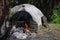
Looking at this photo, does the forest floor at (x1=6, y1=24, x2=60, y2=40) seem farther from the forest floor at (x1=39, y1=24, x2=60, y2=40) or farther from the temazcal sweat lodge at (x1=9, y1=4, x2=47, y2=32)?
the temazcal sweat lodge at (x1=9, y1=4, x2=47, y2=32)

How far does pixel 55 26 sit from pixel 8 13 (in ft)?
9.54

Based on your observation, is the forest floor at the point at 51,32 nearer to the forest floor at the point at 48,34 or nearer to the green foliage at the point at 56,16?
the forest floor at the point at 48,34

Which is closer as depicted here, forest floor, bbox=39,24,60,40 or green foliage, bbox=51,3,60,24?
forest floor, bbox=39,24,60,40

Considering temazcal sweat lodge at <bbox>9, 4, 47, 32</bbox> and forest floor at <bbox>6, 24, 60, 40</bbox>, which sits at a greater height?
temazcal sweat lodge at <bbox>9, 4, 47, 32</bbox>

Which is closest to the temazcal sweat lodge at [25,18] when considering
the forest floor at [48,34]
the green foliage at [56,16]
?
the forest floor at [48,34]

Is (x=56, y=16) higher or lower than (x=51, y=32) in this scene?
higher

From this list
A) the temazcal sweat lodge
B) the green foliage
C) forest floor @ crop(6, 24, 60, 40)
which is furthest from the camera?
the green foliage

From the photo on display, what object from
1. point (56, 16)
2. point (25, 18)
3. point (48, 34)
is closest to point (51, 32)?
point (48, 34)

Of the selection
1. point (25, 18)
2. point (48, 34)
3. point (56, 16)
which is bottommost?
point (48, 34)

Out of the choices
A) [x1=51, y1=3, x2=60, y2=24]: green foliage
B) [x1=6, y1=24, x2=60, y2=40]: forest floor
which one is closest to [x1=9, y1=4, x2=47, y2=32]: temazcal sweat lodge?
[x1=6, y1=24, x2=60, y2=40]: forest floor

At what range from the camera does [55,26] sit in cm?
1151

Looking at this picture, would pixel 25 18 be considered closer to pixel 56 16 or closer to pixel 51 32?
pixel 51 32

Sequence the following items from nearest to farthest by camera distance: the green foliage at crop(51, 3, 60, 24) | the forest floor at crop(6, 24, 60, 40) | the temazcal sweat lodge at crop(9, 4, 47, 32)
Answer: the forest floor at crop(6, 24, 60, 40) < the temazcal sweat lodge at crop(9, 4, 47, 32) < the green foliage at crop(51, 3, 60, 24)

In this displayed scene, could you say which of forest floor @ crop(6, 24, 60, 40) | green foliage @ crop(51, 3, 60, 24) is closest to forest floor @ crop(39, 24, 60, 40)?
forest floor @ crop(6, 24, 60, 40)
